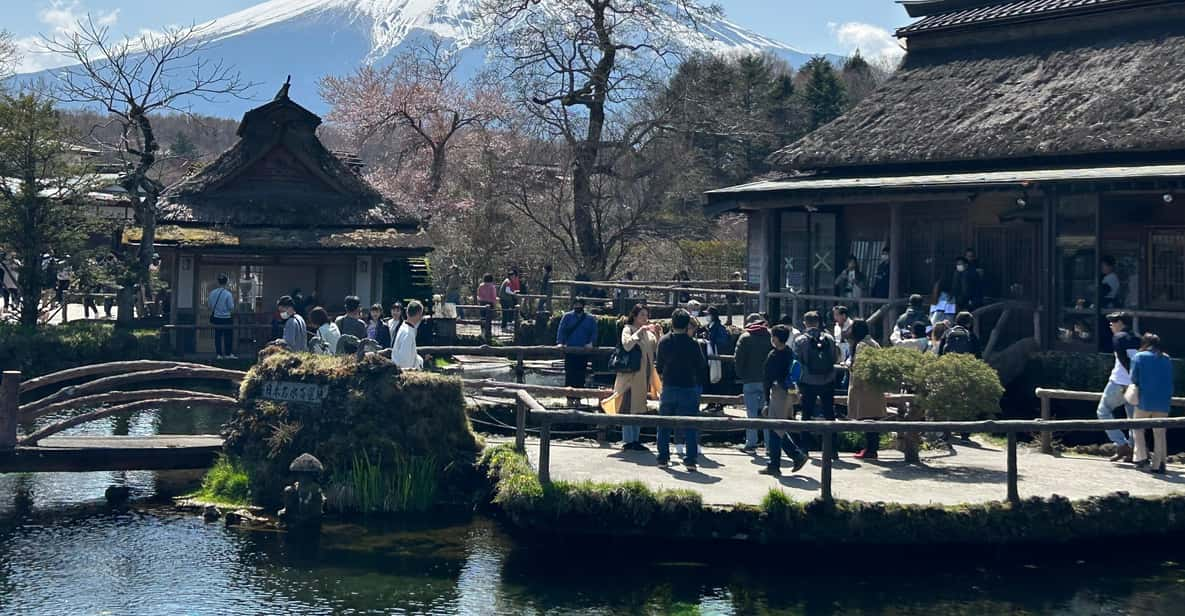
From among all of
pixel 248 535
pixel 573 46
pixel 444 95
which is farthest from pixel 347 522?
pixel 444 95

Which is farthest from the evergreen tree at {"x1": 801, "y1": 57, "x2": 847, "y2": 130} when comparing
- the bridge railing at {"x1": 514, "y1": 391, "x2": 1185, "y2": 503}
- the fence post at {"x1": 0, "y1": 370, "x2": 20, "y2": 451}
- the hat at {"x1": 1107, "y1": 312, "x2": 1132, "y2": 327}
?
the bridge railing at {"x1": 514, "y1": 391, "x2": 1185, "y2": 503}

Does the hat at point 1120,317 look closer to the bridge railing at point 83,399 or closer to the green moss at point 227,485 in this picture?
the green moss at point 227,485

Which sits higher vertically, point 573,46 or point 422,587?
point 573,46

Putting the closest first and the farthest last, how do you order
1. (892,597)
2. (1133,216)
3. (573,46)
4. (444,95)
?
(892,597), (1133,216), (573,46), (444,95)

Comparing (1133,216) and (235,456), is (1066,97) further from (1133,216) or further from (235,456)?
(235,456)

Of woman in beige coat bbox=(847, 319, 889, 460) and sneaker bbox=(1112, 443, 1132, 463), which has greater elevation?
woman in beige coat bbox=(847, 319, 889, 460)

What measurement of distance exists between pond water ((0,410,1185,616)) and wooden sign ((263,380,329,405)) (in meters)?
1.66

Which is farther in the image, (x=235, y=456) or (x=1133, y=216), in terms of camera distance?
(x=1133, y=216)

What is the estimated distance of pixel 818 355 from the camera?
584 inches

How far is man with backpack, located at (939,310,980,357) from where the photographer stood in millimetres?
17203

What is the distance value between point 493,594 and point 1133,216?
14.1m

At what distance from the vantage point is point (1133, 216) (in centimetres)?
2220

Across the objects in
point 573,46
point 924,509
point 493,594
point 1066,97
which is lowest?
point 493,594

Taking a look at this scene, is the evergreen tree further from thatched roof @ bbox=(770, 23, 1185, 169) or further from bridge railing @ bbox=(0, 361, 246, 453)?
bridge railing @ bbox=(0, 361, 246, 453)
